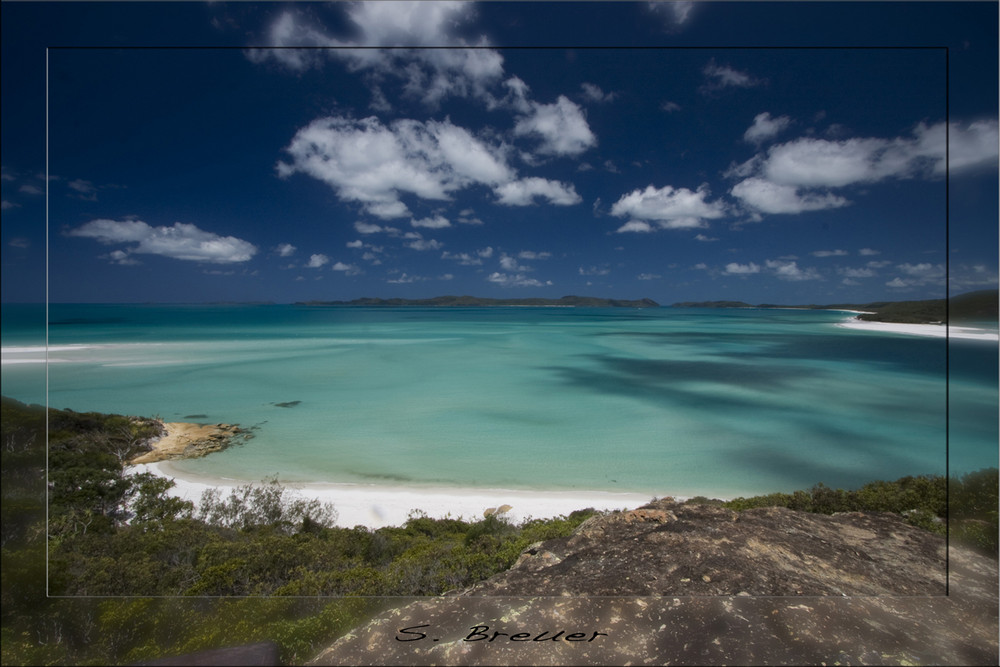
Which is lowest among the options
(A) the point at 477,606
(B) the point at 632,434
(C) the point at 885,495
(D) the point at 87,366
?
(B) the point at 632,434

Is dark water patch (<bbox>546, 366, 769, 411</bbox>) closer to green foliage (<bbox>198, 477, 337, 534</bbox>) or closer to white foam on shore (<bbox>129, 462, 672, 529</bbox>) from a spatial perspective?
white foam on shore (<bbox>129, 462, 672, 529</bbox>)

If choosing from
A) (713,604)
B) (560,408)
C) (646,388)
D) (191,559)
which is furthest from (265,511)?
(646,388)

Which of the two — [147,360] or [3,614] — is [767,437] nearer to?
[3,614]

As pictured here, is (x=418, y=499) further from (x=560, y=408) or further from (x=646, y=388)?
(x=646, y=388)

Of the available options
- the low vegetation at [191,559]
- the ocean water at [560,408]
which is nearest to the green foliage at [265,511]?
the low vegetation at [191,559]

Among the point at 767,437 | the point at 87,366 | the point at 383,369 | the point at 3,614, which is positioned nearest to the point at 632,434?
the point at 767,437

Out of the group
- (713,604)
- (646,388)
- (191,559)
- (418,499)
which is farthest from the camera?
(646,388)
